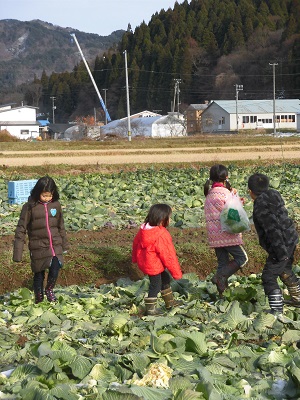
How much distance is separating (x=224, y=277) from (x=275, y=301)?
1.04m

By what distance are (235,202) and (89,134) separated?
242 ft

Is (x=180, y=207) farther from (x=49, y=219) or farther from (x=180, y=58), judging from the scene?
(x=180, y=58)

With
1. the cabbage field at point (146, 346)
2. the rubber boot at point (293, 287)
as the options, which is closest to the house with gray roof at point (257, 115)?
the cabbage field at point (146, 346)

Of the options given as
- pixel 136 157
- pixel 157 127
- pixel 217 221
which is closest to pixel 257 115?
pixel 157 127

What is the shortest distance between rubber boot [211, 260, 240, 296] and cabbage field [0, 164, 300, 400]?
0.12 meters

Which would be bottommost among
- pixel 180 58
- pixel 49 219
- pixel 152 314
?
pixel 152 314

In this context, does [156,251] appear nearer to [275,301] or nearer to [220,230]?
[220,230]

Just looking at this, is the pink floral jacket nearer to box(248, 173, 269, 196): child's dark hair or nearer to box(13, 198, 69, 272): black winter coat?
box(248, 173, 269, 196): child's dark hair

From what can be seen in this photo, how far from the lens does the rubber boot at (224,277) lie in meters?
7.53

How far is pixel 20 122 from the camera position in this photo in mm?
96312

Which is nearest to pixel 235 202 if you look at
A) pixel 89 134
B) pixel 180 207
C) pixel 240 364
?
pixel 240 364

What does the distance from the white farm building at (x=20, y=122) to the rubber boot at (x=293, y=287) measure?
86.7m

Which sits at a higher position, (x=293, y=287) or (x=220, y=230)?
(x=220, y=230)

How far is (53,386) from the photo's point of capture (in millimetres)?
4609
